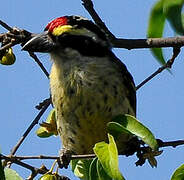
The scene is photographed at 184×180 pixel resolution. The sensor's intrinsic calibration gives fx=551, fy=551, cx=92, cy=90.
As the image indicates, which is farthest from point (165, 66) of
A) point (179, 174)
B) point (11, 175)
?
point (11, 175)

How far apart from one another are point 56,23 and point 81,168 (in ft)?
2.96

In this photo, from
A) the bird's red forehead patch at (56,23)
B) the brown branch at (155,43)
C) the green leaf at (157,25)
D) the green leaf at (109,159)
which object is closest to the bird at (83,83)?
the bird's red forehead patch at (56,23)

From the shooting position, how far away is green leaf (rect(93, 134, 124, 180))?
7.05 feet

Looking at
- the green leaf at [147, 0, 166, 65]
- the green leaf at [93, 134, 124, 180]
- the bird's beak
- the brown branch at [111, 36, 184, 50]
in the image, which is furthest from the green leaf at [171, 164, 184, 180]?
the bird's beak

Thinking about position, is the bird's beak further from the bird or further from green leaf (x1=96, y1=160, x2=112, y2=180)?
green leaf (x1=96, y1=160, x2=112, y2=180)

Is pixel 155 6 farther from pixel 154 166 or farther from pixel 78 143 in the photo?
pixel 78 143

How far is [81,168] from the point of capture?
10.9 ft

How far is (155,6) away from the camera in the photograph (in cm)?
251

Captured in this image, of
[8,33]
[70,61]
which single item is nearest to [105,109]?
[70,61]

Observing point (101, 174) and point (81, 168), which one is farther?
point (81, 168)

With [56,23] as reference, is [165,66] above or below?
below

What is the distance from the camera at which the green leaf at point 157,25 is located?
2.51m

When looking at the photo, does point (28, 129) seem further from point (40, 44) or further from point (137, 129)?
point (137, 129)

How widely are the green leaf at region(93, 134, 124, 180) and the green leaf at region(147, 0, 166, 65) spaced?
0.56 metres
